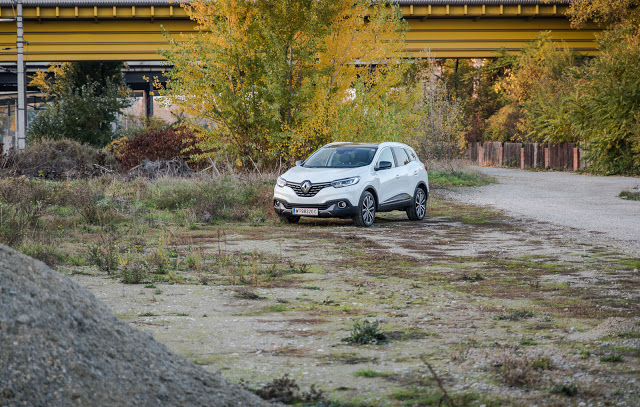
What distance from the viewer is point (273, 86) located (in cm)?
2408

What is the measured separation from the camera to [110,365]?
441cm

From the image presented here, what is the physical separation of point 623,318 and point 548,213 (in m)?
12.4

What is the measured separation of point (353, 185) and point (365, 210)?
2.22 ft

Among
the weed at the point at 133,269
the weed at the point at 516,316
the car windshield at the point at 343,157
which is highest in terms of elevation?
the car windshield at the point at 343,157

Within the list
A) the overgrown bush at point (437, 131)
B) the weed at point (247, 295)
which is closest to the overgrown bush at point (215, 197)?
the weed at point (247, 295)

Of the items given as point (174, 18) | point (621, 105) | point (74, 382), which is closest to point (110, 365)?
point (74, 382)

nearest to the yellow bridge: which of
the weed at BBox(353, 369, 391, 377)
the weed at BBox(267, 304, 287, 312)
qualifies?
the weed at BBox(267, 304, 287, 312)

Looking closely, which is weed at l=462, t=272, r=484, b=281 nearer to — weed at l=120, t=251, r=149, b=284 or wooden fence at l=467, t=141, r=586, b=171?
weed at l=120, t=251, r=149, b=284

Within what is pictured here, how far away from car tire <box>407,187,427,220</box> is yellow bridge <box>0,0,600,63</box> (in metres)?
21.8

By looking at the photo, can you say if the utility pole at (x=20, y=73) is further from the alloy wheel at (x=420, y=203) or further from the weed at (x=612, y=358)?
the weed at (x=612, y=358)

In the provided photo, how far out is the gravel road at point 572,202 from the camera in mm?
16141

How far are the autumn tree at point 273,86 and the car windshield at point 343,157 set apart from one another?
4.90 metres

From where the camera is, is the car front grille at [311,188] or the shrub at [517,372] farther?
the car front grille at [311,188]

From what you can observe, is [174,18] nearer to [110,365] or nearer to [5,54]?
[5,54]
